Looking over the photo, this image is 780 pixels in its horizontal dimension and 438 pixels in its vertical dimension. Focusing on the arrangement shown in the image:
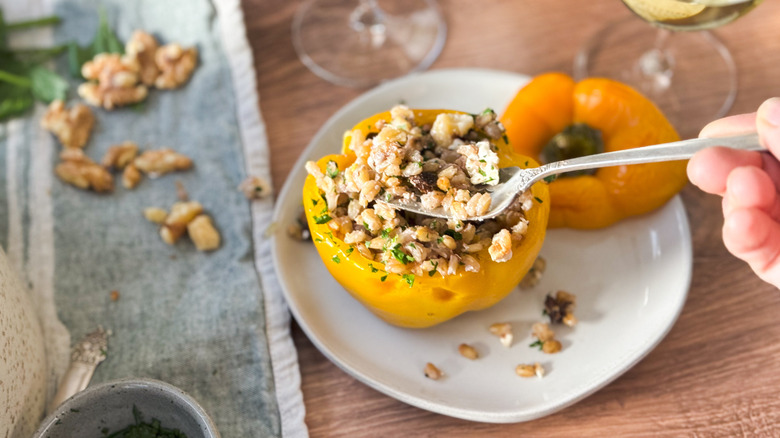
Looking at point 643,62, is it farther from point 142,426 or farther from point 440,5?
point 142,426

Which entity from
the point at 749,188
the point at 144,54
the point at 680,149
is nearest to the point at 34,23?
the point at 144,54

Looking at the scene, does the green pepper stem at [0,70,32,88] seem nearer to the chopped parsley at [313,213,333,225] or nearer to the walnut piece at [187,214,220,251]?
the walnut piece at [187,214,220,251]

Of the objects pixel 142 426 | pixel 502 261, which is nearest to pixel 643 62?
pixel 502 261

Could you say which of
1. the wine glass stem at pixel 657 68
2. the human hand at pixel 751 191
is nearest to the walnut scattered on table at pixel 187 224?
the human hand at pixel 751 191

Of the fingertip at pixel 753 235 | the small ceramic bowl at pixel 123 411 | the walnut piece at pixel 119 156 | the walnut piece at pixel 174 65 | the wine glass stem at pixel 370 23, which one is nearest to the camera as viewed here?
the fingertip at pixel 753 235

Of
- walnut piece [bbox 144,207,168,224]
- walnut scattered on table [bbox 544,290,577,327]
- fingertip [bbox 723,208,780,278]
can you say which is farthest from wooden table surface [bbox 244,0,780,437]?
fingertip [bbox 723,208,780,278]

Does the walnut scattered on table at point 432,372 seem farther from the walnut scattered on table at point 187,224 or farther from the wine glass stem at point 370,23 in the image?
the wine glass stem at point 370,23

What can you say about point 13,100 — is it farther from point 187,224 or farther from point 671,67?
point 671,67

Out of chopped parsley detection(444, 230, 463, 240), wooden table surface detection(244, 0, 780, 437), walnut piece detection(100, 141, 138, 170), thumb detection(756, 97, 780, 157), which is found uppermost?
thumb detection(756, 97, 780, 157)
